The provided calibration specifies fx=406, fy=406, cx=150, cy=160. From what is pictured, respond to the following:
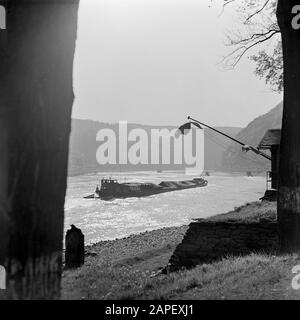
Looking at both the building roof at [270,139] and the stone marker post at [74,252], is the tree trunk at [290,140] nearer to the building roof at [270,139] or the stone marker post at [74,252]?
the stone marker post at [74,252]

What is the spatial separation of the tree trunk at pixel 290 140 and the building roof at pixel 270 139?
53.6ft

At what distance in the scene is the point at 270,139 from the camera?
24.5m

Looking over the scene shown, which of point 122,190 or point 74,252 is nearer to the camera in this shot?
point 74,252

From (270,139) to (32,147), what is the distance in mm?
22911

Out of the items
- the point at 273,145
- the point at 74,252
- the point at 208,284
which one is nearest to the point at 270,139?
the point at 273,145

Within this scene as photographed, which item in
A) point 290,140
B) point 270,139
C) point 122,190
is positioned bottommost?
point 122,190

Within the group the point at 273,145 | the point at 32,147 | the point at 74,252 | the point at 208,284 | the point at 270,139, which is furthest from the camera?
the point at 270,139

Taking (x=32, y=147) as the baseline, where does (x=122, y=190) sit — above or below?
below

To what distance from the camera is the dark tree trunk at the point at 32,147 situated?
3143 mm

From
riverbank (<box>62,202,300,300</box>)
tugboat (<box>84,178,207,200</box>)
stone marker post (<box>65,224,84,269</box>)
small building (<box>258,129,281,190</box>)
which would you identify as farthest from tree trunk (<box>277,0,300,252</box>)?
tugboat (<box>84,178,207,200</box>)

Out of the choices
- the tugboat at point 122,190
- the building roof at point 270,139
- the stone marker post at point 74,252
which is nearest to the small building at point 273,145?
the building roof at point 270,139

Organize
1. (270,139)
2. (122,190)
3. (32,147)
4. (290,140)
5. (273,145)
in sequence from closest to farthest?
1. (32,147)
2. (290,140)
3. (273,145)
4. (270,139)
5. (122,190)

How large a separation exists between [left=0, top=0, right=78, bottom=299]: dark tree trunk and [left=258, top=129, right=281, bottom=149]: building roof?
22.0 m

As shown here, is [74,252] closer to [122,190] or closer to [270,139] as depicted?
[270,139]
